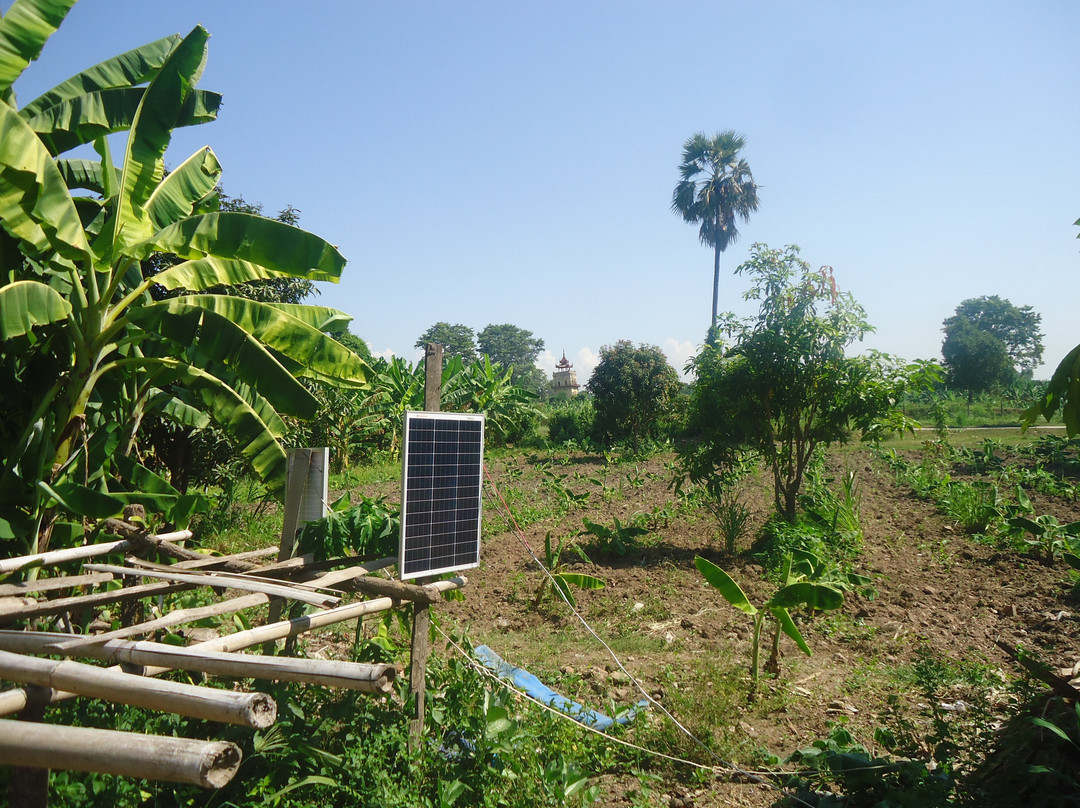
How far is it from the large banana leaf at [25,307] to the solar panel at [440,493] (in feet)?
8.72

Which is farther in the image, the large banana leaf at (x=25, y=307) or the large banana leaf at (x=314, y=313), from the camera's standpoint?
the large banana leaf at (x=314, y=313)

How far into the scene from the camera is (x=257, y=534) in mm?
8562

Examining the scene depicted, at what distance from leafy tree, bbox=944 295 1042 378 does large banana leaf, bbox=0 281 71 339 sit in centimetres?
5917

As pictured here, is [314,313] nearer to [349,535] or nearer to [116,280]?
[116,280]

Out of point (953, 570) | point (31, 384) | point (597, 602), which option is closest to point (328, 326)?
point (31, 384)

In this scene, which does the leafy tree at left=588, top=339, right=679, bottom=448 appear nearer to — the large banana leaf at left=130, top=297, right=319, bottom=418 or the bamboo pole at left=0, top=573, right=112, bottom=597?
the large banana leaf at left=130, top=297, right=319, bottom=418

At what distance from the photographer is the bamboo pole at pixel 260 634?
226 cm

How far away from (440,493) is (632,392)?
1725cm

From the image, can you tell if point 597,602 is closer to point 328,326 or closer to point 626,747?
point 626,747

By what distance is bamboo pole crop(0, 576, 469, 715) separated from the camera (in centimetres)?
226

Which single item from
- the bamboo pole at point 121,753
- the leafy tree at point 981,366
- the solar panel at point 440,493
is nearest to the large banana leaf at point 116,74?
the solar panel at point 440,493

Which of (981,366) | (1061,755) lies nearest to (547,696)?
(1061,755)

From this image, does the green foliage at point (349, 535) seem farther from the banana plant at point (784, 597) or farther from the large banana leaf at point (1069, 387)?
the large banana leaf at point (1069, 387)

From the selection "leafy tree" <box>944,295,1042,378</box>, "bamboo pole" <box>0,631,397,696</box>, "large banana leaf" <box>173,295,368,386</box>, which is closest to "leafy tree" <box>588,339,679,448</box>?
"large banana leaf" <box>173,295,368,386</box>
